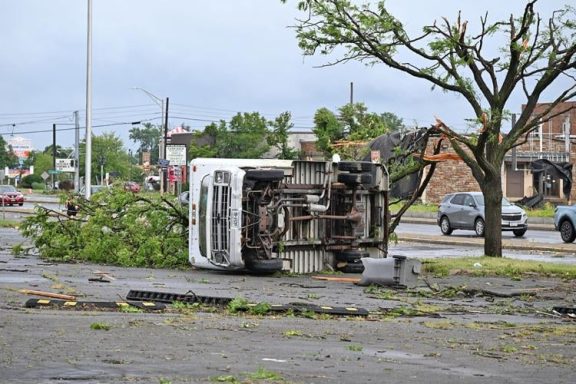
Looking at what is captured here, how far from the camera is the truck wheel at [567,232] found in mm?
37125

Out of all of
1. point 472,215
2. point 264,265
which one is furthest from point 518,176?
point 264,265

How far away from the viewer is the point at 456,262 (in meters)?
24.7

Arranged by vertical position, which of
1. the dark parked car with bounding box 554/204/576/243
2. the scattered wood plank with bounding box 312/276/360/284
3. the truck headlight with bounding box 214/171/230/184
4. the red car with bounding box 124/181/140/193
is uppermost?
the truck headlight with bounding box 214/171/230/184

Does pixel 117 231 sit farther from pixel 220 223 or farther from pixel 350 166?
pixel 350 166

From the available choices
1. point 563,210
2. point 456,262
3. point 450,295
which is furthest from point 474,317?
point 563,210

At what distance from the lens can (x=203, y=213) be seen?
885 inches

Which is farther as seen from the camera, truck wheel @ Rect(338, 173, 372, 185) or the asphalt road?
truck wheel @ Rect(338, 173, 372, 185)

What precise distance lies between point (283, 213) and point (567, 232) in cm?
1771

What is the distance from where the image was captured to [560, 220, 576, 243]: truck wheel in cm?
3712

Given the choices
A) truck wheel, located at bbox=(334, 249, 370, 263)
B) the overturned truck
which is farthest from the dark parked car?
truck wheel, located at bbox=(334, 249, 370, 263)

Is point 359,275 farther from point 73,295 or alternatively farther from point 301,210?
point 73,295

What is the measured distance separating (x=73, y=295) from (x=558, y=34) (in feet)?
41.9

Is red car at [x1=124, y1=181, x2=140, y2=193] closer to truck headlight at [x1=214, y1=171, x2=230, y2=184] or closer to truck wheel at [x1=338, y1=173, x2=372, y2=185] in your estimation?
truck headlight at [x1=214, y1=171, x2=230, y2=184]

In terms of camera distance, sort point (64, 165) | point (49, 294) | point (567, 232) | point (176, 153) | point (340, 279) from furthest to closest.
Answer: point (64, 165)
point (176, 153)
point (567, 232)
point (340, 279)
point (49, 294)
